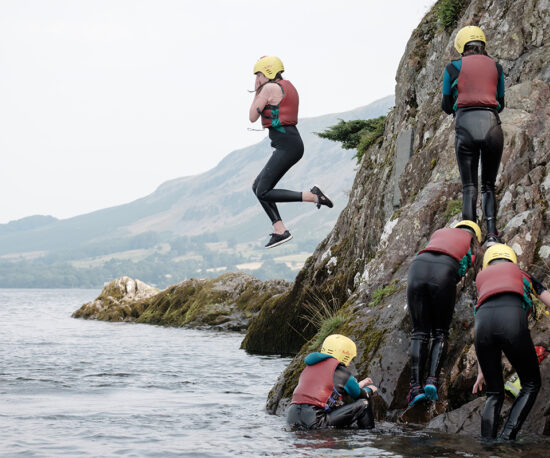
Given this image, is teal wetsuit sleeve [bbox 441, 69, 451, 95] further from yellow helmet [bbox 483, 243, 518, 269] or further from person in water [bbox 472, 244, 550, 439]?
person in water [bbox 472, 244, 550, 439]

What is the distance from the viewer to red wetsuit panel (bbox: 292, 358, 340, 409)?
39.2 feet

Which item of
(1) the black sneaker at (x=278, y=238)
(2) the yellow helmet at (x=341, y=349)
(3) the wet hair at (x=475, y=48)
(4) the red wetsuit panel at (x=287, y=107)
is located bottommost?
(2) the yellow helmet at (x=341, y=349)

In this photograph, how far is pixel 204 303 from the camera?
4569 centimetres

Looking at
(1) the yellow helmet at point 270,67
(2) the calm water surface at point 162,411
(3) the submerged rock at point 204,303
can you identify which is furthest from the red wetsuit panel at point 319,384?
(3) the submerged rock at point 204,303

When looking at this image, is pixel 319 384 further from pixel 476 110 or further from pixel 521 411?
pixel 476 110

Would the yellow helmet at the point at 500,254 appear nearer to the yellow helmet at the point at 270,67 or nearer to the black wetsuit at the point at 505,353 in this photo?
the black wetsuit at the point at 505,353

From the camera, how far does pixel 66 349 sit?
33.6 meters

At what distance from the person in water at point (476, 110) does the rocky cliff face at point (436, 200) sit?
96cm

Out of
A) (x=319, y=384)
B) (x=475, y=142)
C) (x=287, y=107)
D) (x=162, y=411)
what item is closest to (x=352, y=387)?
(x=319, y=384)

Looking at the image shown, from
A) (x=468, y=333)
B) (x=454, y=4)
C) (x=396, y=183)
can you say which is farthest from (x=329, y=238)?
(x=468, y=333)

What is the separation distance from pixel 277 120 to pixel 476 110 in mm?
3982

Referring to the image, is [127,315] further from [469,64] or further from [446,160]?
[469,64]


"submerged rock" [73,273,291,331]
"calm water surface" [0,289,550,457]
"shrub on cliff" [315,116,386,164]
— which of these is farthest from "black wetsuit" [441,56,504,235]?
"submerged rock" [73,273,291,331]

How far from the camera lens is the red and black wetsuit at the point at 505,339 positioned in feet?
31.3
